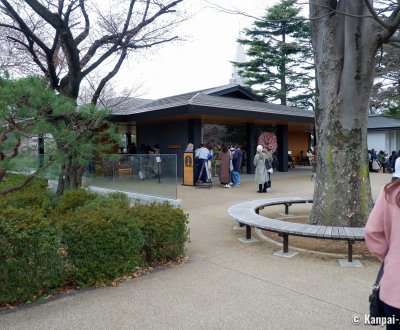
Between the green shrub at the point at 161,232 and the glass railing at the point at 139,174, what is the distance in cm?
394

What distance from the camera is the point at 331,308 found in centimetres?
339

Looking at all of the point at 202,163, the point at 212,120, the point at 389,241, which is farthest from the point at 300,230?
the point at 212,120

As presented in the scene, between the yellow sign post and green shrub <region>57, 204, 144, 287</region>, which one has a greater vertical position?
the yellow sign post

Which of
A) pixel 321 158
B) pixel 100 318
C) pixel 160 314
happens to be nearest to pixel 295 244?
pixel 321 158

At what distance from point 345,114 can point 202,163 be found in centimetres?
820

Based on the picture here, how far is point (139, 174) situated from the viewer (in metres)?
9.68

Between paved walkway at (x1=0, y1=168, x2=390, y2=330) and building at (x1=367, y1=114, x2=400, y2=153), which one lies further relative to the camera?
building at (x1=367, y1=114, x2=400, y2=153)

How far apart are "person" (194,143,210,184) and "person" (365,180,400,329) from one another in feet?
38.6

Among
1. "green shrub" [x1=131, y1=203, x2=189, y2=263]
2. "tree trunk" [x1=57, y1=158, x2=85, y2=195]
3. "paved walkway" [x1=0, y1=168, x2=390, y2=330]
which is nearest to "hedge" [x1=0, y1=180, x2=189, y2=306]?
"green shrub" [x1=131, y1=203, x2=189, y2=263]

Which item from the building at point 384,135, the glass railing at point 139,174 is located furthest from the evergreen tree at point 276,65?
the glass railing at point 139,174

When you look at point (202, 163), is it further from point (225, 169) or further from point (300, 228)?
point (300, 228)

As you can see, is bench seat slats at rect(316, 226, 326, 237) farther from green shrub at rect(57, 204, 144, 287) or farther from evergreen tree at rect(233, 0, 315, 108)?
evergreen tree at rect(233, 0, 315, 108)

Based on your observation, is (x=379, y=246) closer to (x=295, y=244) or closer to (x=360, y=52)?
(x=295, y=244)

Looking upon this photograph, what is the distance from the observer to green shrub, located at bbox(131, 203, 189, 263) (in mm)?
4535
